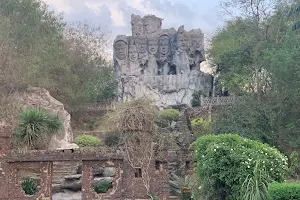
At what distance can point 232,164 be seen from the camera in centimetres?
1341

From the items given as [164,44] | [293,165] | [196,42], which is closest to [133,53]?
[164,44]

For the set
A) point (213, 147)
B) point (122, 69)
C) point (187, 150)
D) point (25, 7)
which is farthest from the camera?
point (122, 69)

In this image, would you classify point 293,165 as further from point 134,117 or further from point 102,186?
point 102,186

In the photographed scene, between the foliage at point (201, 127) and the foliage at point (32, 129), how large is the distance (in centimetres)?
852

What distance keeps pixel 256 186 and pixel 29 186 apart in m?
9.55

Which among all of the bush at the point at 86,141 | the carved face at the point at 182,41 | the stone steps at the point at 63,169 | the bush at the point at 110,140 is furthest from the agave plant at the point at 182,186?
the carved face at the point at 182,41

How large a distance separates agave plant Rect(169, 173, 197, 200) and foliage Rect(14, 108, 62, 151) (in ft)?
15.3

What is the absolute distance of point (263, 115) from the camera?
23531 mm

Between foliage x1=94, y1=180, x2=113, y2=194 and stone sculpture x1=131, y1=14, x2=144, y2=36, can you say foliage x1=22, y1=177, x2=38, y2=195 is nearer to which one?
foliage x1=94, y1=180, x2=113, y2=194

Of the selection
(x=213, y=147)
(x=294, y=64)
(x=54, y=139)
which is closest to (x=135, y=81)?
(x=54, y=139)

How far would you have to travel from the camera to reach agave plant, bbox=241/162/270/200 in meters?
11.9

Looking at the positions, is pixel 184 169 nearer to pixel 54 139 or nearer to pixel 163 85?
pixel 54 139

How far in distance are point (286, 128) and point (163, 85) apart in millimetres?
14235

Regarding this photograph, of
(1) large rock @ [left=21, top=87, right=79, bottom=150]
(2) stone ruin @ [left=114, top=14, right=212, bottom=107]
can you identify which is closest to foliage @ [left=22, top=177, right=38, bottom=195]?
(1) large rock @ [left=21, top=87, right=79, bottom=150]
